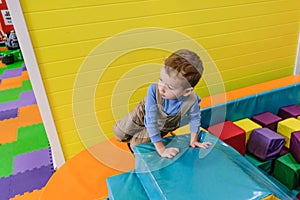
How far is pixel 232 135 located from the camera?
139cm

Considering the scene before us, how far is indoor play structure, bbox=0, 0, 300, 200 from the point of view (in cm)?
97

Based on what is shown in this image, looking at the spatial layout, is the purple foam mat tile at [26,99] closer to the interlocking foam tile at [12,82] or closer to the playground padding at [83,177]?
the interlocking foam tile at [12,82]

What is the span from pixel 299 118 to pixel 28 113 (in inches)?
84.6

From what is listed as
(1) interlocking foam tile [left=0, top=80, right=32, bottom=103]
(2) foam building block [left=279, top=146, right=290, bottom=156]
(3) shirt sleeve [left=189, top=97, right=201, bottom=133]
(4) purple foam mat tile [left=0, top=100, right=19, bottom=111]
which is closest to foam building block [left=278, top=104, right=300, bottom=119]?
(2) foam building block [left=279, top=146, right=290, bottom=156]

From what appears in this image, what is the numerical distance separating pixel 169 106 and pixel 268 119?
980mm

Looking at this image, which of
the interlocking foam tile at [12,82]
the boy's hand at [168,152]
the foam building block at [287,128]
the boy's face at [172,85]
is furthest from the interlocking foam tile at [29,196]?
the interlocking foam tile at [12,82]

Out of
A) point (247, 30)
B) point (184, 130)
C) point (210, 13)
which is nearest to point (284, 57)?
point (247, 30)

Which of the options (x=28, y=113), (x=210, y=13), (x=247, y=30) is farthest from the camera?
(x=28, y=113)

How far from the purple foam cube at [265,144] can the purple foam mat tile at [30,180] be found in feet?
4.06

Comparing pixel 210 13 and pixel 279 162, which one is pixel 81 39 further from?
pixel 279 162

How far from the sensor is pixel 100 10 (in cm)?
137

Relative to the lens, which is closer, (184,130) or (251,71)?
(184,130)

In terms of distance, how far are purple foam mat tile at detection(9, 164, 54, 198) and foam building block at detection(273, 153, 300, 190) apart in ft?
4.35

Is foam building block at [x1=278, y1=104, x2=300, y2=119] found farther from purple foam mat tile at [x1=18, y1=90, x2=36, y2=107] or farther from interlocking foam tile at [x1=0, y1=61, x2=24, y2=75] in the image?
interlocking foam tile at [x1=0, y1=61, x2=24, y2=75]
